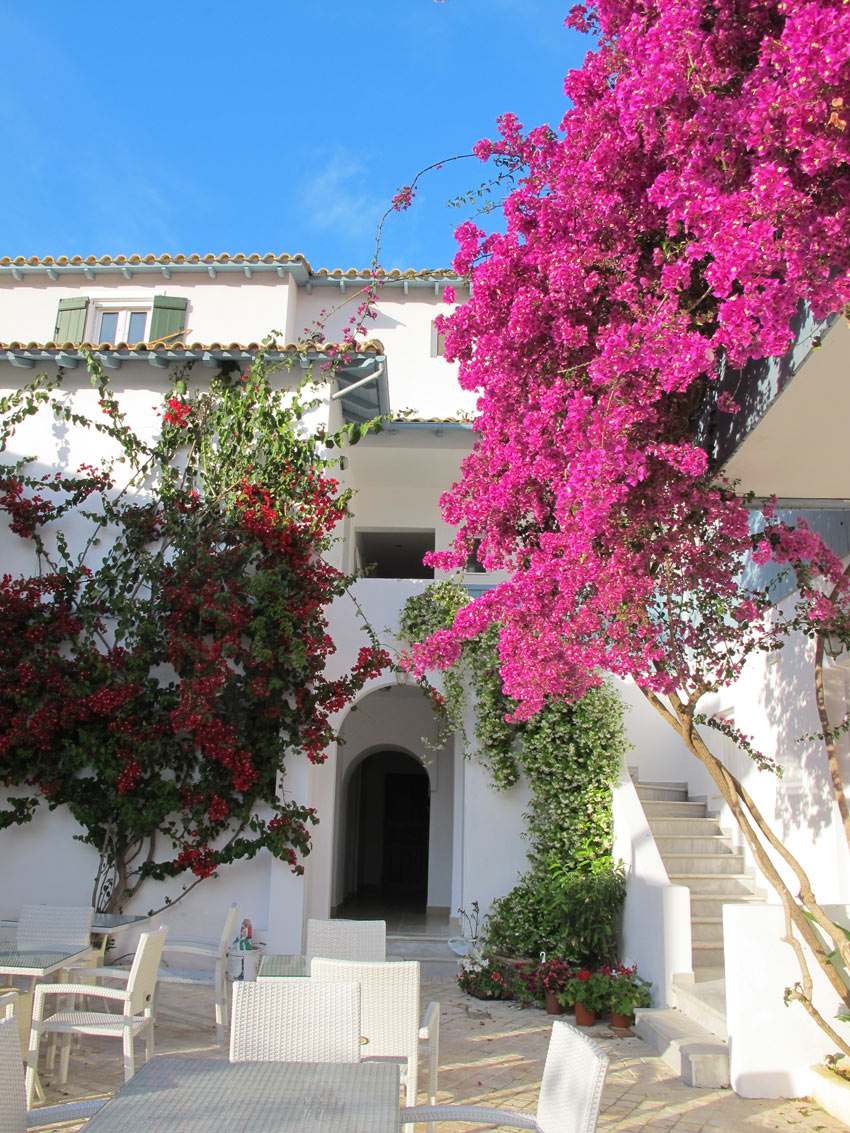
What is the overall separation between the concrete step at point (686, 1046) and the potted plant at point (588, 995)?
0.40 meters

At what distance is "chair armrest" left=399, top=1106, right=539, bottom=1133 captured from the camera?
117 inches

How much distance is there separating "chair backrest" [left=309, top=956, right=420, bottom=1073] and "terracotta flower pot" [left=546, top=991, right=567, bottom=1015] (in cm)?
371

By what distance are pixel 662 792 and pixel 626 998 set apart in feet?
10.9

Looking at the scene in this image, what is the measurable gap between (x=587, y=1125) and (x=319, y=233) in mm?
10215

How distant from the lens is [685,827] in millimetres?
9047

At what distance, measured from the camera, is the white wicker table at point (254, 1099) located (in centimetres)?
241

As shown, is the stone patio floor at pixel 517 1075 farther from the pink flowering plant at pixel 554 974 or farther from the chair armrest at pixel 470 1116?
the chair armrest at pixel 470 1116

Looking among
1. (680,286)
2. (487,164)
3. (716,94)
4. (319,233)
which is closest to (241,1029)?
(680,286)

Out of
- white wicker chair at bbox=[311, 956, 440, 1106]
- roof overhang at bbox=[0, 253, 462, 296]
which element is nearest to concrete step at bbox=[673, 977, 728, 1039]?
white wicker chair at bbox=[311, 956, 440, 1106]

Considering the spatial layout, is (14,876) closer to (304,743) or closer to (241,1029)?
(304,743)

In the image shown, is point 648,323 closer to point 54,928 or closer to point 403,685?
point 54,928

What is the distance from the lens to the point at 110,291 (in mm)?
13656

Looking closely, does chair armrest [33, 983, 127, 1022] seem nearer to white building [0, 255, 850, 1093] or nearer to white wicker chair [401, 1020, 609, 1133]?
white wicker chair [401, 1020, 609, 1133]

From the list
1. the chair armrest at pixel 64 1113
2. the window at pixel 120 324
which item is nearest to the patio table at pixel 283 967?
the chair armrest at pixel 64 1113
